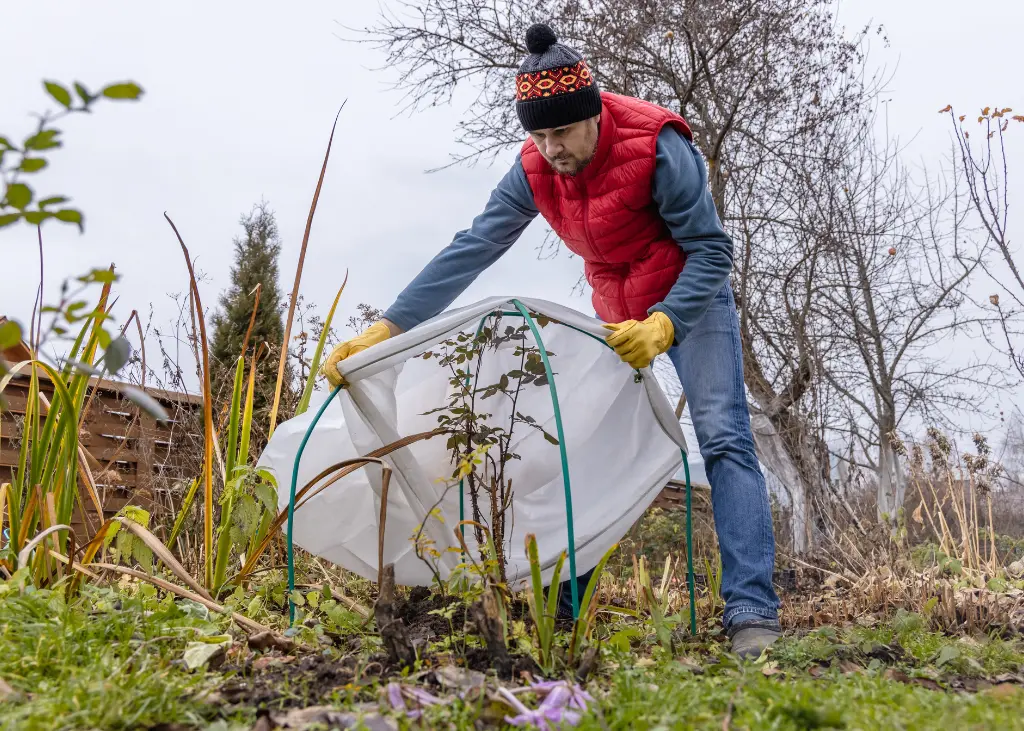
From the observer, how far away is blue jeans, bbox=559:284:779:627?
2.13 metres

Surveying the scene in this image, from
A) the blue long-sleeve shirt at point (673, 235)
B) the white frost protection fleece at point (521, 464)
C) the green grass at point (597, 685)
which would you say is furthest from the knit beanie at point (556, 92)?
the green grass at point (597, 685)

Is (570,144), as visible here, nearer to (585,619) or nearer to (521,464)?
(521,464)

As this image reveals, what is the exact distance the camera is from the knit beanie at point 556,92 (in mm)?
2139

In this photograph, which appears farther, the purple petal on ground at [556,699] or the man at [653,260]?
the man at [653,260]

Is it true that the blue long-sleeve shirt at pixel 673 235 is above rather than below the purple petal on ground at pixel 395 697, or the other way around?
above

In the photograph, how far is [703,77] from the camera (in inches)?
233

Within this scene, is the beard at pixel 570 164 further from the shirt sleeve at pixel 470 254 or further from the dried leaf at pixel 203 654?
the dried leaf at pixel 203 654

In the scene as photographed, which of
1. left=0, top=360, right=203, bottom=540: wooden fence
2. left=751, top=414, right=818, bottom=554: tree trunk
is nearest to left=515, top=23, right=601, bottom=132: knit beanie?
left=0, top=360, right=203, bottom=540: wooden fence

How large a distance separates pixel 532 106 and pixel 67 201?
1.48 m

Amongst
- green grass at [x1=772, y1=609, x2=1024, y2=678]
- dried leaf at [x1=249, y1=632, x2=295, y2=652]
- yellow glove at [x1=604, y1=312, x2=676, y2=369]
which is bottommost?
green grass at [x1=772, y1=609, x2=1024, y2=678]

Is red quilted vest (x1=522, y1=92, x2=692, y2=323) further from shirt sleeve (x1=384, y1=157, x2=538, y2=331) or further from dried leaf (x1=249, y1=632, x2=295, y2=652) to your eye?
dried leaf (x1=249, y1=632, x2=295, y2=652)

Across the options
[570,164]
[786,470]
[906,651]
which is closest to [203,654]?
[570,164]

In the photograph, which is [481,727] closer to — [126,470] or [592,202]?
[592,202]

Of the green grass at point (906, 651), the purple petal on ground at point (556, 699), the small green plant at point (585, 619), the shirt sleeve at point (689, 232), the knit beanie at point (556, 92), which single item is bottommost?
the green grass at point (906, 651)
